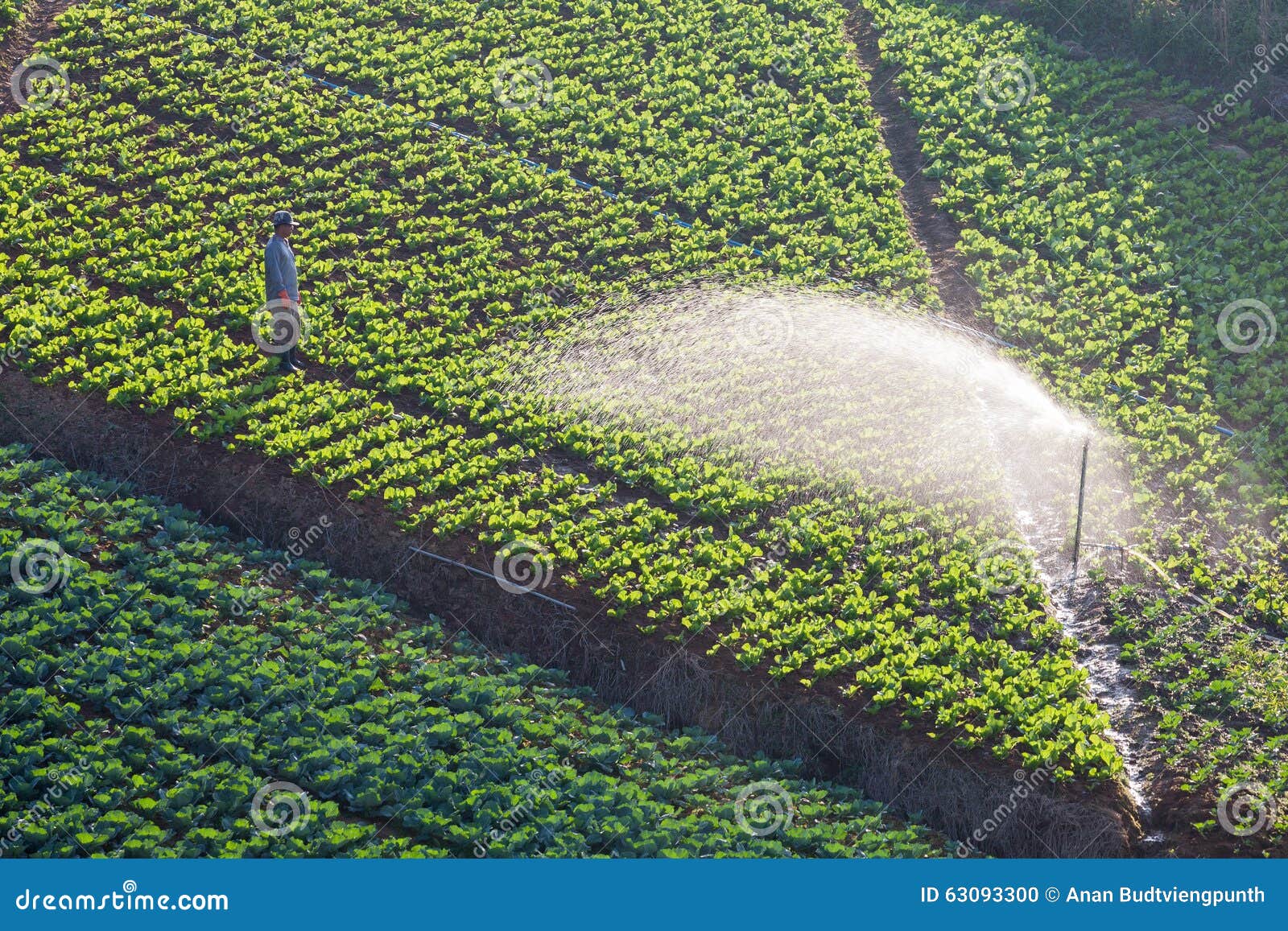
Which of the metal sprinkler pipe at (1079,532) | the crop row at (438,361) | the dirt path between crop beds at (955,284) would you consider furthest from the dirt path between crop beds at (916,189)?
the metal sprinkler pipe at (1079,532)

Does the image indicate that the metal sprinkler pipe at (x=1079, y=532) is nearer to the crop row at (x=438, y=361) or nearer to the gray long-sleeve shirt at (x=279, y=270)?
the crop row at (x=438, y=361)

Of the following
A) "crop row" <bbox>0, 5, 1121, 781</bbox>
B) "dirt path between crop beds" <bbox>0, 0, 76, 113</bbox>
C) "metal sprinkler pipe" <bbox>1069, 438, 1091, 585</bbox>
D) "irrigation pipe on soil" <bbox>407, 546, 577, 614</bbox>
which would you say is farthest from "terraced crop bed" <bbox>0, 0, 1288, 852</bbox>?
"metal sprinkler pipe" <bbox>1069, 438, 1091, 585</bbox>

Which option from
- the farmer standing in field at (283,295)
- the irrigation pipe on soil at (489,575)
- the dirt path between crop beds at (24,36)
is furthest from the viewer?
the dirt path between crop beds at (24,36)

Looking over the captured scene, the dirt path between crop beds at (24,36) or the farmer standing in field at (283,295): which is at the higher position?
the dirt path between crop beds at (24,36)


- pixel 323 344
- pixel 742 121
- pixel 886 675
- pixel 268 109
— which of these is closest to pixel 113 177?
pixel 268 109

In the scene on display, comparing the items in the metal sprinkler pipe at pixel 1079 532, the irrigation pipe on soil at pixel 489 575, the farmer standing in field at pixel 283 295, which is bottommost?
the irrigation pipe on soil at pixel 489 575

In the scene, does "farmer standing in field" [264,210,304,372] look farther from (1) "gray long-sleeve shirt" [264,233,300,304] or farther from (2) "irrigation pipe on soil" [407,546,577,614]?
(2) "irrigation pipe on soil" [407,546,577,614]
